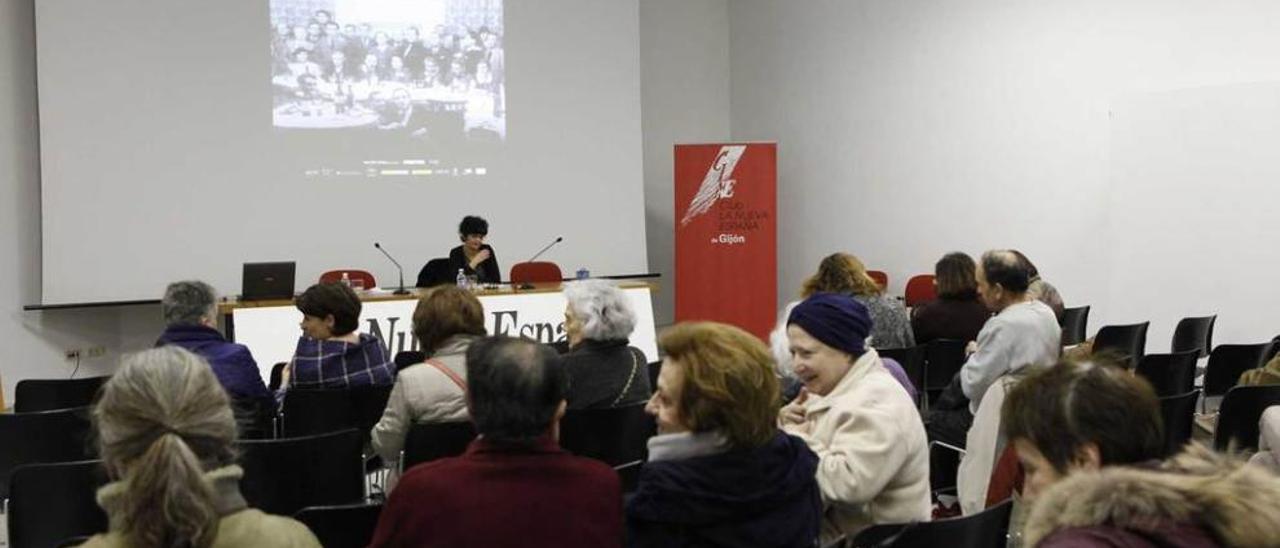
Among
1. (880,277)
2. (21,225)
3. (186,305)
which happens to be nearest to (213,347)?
(186,305)

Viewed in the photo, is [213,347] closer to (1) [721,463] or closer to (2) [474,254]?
(1) [721,463]

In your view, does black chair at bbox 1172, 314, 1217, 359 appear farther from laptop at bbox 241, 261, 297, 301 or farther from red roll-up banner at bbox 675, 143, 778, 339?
laptop at bbox 241, 261, 297, 301

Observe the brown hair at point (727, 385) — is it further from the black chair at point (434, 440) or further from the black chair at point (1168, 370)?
the black chair at point (1168, 370)

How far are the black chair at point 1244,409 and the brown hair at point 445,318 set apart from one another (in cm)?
265

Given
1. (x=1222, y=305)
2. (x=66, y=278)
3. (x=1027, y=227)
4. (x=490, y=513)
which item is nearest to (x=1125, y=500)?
(x=490, y=513)

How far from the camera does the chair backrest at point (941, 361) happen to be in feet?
18.7

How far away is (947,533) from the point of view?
2311mm

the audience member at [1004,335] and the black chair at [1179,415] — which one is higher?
the audience member at [1004,335]

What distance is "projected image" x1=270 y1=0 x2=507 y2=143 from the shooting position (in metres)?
8.94

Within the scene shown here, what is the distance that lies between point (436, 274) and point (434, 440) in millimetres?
5137

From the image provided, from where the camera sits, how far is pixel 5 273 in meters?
8.21

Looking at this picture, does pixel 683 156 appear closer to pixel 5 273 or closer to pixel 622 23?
pixel 622 23

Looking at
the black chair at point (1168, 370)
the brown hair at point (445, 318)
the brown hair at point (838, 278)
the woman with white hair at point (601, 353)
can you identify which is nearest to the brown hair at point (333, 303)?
the brown hair at point (445, 318)

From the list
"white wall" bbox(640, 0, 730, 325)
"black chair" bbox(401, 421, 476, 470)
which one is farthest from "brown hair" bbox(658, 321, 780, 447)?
"white wall" bbox(640, 0, 730, 325)
